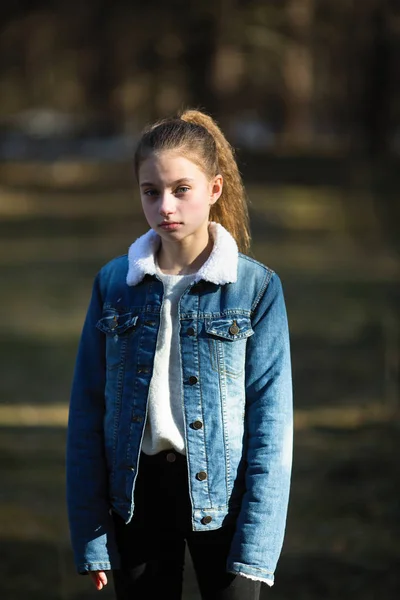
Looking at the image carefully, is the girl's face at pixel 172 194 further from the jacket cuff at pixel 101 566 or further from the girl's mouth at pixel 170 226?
the jacket cuff at pixel 101 566

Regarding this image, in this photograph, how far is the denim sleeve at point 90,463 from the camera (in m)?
2.83

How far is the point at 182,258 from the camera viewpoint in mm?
2879

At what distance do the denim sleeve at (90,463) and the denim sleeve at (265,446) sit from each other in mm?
308

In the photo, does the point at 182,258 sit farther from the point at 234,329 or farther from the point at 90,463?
the point at 90,463

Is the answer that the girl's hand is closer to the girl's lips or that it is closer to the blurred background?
the girl's lips

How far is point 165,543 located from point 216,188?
838 millimetres

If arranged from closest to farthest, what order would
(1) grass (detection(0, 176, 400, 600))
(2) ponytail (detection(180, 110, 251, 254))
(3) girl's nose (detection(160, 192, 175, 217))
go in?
1. (3) girl's nose (detection(160, 192, 175, 217))
2. (2) ponytail (detection(180, 110, 251, 254))
3. (1) grass (detection(0, 176, 400, 600))

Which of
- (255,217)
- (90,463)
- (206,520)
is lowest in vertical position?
(206,520)

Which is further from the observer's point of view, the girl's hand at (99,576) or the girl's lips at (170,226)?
the girl's hand at (99,576)

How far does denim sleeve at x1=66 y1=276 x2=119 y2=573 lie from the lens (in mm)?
2826

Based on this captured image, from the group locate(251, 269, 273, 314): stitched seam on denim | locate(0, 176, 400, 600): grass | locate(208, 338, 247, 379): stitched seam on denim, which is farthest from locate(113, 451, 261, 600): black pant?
locate(0, 176, 400, 600): grass

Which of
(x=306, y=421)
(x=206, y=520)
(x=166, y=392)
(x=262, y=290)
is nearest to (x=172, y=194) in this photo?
(x=262, y=290)

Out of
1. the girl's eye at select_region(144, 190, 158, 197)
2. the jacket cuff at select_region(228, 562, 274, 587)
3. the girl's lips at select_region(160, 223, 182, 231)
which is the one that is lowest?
the jacket cuff at select_region(228, 562, 274, 587)

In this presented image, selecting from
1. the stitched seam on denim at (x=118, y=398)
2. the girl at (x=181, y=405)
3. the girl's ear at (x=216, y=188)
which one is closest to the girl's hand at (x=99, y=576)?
the girl at (x=181, y=405)
